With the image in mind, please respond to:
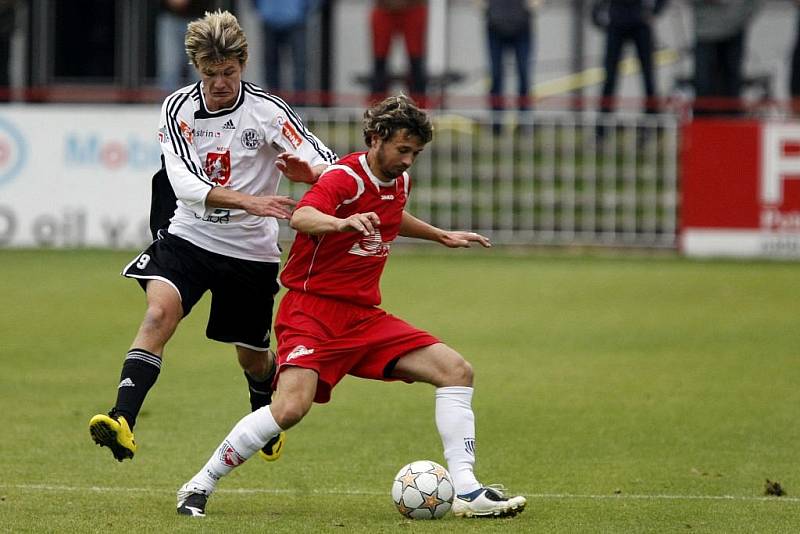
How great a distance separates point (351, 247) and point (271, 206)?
400mm

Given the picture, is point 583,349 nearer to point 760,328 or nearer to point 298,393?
point 760,328

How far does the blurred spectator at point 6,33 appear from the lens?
24031 mm

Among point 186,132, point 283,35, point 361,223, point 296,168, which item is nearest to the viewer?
point 361,223

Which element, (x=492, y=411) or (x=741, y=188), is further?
→ (x=741, y=188)

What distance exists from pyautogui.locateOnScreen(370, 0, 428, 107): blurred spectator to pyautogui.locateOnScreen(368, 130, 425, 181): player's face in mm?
14137

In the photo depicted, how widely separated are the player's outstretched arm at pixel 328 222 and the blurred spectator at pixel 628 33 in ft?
44.0

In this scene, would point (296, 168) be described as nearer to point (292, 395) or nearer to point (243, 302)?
point (243, 302)

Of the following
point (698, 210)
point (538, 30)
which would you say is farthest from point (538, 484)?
point (538, 30)

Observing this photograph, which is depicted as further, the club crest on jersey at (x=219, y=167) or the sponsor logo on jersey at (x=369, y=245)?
the club crest on jersey at (x=219, y=167)

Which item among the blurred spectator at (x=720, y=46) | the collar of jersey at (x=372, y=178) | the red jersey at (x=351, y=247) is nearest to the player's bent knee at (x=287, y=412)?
the red jersey at (x=351, y=247)

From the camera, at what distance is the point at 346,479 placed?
7660 mm

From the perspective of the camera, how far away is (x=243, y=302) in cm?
766

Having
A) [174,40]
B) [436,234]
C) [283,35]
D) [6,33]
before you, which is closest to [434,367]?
[436,234]

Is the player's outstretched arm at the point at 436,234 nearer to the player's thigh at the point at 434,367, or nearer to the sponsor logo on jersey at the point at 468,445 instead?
the player's thigh at the point at 434,367
